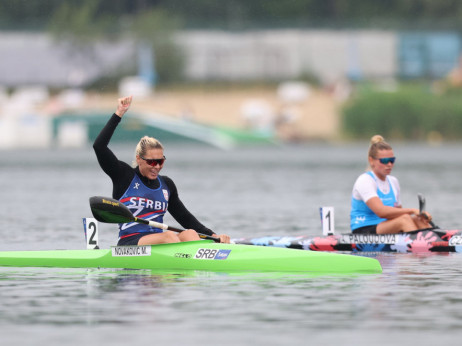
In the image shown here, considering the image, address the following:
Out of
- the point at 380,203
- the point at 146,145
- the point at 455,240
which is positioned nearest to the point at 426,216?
the point at 455,240

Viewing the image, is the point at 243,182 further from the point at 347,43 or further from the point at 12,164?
the point at 347,43

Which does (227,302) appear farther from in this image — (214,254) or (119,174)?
(119,174)

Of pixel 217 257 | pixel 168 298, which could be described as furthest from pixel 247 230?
pixel 168 298

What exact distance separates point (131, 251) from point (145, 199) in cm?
80

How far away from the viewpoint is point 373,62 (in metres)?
104

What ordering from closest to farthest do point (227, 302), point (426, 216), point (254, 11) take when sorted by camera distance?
1. point (227, 302)
2. point (426, 216)
3. point (254, 11)

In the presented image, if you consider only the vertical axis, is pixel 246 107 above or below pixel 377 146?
above

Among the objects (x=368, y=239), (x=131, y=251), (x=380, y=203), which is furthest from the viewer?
(x=368, y=239)

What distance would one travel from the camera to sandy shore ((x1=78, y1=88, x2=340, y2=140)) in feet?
317

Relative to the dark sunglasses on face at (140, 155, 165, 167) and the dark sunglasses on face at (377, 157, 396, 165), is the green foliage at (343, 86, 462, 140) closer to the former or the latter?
the dark sunglasses on face at (377, 157, 396, 165)

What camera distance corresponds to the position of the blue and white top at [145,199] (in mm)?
16281

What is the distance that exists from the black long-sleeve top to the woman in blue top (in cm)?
318

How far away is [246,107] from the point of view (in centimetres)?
9731

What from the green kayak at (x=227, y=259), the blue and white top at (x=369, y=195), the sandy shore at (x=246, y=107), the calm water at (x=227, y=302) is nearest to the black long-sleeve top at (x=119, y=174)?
the green kayak at (x=227, y=259)
